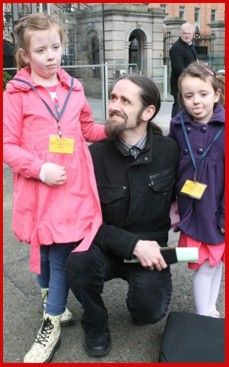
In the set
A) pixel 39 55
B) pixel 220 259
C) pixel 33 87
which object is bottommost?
pixel 220 259

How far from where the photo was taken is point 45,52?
2.26 meters

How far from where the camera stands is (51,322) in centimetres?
245

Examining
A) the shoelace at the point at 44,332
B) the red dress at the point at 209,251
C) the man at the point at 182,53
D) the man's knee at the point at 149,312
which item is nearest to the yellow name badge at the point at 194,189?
the red dress at the point at 209,251

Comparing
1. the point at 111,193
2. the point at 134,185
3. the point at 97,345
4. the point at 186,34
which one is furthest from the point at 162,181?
the point at 186,34

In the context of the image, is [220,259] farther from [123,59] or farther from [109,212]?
[123,59]

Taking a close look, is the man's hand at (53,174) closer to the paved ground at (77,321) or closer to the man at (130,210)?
the man at (130,210)

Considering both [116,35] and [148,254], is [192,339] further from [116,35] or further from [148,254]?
[116,35]

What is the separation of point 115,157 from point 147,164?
165 millimetres

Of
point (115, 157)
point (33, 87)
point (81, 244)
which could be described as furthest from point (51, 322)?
point (33, 87)

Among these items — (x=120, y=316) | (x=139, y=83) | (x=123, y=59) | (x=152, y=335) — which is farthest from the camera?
(x=123, y=59)

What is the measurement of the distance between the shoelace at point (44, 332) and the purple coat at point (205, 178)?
0.83 meters

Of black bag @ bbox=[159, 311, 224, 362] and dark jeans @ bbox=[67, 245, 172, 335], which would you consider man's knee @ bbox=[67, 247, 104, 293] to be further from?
black bag @ bbox=[159, 311, 224, 362]

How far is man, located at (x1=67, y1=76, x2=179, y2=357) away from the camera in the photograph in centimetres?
232

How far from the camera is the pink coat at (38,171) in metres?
2.24
